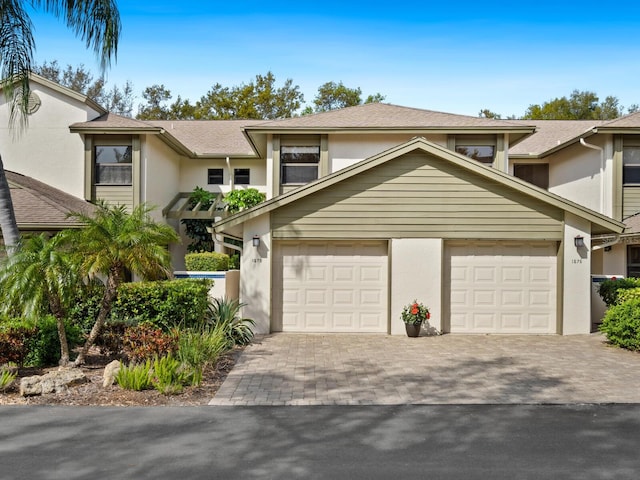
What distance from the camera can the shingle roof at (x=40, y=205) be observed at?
45.8 ft

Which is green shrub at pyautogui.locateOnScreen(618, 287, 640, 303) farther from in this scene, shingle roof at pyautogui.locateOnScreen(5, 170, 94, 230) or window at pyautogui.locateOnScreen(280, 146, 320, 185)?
shingle roof at pyautogui.locateOnScreen(5, 170, 94, 230)

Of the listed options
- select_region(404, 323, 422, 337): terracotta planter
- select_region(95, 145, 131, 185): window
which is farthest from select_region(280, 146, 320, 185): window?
select_region(404, 323, 422, 337): terracotta planter

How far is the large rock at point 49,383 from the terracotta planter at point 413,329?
23.8ft

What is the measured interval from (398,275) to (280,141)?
253 inches

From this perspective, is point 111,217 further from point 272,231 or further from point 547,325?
point 547,325

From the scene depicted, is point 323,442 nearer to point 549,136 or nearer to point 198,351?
point 198,351

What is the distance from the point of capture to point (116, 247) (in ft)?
28.2

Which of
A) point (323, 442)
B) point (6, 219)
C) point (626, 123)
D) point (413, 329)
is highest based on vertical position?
point (626, 123)

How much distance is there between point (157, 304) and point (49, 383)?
11.0ft

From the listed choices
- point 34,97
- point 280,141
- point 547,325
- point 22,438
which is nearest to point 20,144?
point 34,97

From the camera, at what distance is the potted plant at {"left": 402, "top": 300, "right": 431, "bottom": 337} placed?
12570mm

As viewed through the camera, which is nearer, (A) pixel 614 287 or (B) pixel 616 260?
(A) pixel 614 287

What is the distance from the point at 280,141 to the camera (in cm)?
1703

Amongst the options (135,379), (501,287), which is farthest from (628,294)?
(135,379)
